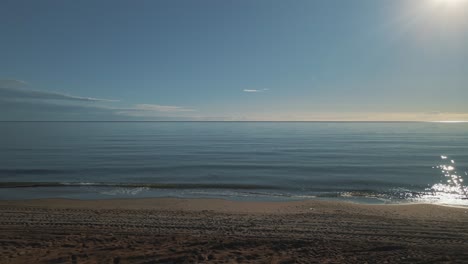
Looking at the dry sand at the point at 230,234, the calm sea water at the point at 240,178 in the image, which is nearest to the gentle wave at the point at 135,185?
the calm sea water at the point at 240,178

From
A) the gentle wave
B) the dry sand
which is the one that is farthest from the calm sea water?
the dry sand

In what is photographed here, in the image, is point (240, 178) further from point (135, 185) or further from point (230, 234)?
point (230, 234)

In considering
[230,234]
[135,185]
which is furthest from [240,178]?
[230,234]

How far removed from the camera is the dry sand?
900 cm

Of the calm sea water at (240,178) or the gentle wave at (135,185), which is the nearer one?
the calm sea water at (240,178)

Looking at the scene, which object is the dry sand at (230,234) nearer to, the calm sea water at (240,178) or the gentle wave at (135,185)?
the calm sea water at (240,178)

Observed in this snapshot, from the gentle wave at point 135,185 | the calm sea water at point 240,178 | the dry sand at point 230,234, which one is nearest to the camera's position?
the dry sand at point 230,234

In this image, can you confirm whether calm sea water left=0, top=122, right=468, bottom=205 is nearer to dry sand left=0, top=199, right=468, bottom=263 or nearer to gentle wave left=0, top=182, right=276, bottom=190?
gentle wave left=0, top=182, right=276, bottom=190

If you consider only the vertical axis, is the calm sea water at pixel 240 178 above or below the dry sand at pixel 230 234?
below

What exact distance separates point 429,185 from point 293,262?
20245 millimetres

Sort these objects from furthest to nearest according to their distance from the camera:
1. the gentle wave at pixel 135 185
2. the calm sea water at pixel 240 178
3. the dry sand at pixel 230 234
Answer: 1. the gentle wave at pixel 135 185
2. the calm sea water at pixel 240 178
3. the dry sand at pixel 230 234

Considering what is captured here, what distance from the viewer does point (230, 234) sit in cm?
1111

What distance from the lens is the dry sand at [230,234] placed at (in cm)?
900

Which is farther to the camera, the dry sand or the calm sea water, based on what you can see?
the calm sea water
